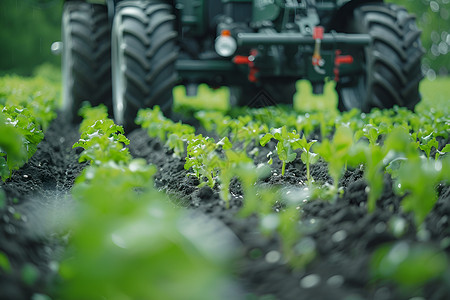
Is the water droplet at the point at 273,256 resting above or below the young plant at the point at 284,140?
below

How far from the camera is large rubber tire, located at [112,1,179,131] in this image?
4082 millimetres

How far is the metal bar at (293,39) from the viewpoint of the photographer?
13.4 feet

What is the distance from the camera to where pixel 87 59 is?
16.8 ft

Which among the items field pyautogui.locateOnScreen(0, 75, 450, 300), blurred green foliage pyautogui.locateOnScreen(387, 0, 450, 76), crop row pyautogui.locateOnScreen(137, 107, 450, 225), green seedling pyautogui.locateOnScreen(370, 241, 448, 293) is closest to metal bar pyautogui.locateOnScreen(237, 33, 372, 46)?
crop row pyautogui.locateOnScreen(137, 107, 450, 225)

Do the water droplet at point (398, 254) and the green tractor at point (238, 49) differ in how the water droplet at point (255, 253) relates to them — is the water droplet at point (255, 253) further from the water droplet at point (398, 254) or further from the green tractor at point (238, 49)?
→ the green tractor at point (238, 49)

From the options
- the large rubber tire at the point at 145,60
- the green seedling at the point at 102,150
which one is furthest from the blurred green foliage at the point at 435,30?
the green seedling at the point at 102,150

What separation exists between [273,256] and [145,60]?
9.85ft

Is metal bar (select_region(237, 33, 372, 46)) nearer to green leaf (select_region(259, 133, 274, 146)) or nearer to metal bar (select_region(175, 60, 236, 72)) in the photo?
metal bar (select_region(175, 60, 236, 72))

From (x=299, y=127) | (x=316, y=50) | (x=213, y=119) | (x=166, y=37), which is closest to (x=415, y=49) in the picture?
(x=316, y=50)

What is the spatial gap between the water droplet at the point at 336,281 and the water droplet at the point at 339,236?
182 millimetres

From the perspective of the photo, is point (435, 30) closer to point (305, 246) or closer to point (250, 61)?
point (250, 61)

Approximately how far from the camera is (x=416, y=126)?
361cm

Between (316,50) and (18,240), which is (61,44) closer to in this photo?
(316,50)

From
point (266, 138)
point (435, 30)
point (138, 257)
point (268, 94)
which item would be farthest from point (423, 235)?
point (435, 30)
